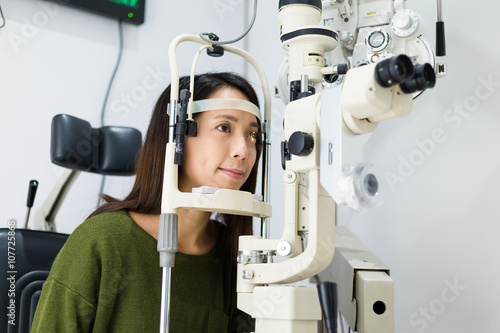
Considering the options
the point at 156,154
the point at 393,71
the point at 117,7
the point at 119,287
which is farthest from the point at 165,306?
the point at 117,7

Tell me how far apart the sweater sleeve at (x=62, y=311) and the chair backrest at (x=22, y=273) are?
18cm

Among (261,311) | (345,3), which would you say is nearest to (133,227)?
(261,311)

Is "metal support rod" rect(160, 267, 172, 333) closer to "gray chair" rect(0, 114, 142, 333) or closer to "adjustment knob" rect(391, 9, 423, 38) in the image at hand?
"gray chair" rect(0, 114, 142, 333)

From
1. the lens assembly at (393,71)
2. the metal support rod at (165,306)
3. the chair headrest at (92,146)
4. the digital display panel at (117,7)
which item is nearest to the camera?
the lens assembly at (393,71)

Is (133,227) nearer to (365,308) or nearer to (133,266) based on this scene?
(133,266)

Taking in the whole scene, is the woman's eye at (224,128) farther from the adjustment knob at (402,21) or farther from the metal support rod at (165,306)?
the adjustment knob at (402,21)

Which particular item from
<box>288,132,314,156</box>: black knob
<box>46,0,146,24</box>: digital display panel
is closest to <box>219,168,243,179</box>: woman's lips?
<box>288,132,314,156</box>: black knob

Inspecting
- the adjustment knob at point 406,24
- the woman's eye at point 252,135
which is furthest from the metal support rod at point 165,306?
the adjustment knob at point 406,24

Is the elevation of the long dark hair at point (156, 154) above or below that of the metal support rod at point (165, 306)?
above

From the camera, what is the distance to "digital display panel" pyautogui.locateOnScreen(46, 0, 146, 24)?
2090 mm

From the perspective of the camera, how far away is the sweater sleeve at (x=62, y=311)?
43.5 inches

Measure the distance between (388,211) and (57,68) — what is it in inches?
57.3

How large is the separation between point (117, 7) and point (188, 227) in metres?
1.27

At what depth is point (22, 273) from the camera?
131cm
